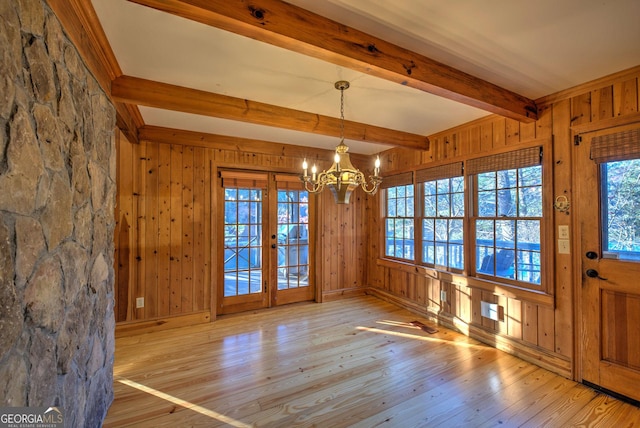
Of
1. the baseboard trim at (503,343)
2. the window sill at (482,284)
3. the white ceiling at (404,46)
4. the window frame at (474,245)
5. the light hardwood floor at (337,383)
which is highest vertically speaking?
the white ceiling at (404,46)

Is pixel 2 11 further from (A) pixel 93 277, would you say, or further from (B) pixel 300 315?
(B) pixel 300 315

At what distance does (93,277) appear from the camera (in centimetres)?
183

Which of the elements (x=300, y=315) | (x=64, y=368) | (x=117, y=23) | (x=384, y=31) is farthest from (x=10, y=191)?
(x=300, y=315)

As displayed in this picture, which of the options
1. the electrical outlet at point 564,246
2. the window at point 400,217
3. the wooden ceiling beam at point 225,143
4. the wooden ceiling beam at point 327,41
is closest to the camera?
the wooden ceiling beam at point 327,41

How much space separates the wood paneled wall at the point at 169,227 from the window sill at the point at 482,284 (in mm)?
2817

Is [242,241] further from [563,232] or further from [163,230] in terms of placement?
[563,232]

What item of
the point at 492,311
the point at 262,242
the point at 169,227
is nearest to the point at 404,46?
the point at 492,311

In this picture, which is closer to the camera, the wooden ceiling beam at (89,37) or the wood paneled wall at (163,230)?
the wooden ceiling beam at (89,37)

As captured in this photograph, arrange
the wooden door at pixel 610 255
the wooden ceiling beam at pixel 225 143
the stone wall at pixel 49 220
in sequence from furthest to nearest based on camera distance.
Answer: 1. the wooden ceiling beam at pixel 225 143
2. the wooden door at pixel 610 255
3. the stone wall at pixel 49 220

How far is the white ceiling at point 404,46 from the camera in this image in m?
1.54

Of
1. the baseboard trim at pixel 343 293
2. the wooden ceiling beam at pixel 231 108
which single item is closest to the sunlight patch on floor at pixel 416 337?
the baseboard trim at pixel 343 293

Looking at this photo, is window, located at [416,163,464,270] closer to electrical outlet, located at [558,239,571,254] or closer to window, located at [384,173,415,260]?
window, located at [384,173,415,260]

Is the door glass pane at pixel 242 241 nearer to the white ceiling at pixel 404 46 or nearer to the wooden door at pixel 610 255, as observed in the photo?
the white ceiling at pixel 404 46

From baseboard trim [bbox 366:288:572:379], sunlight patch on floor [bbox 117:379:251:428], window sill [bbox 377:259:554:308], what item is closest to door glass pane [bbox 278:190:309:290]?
window sill [bbox 377:259:554:308]
